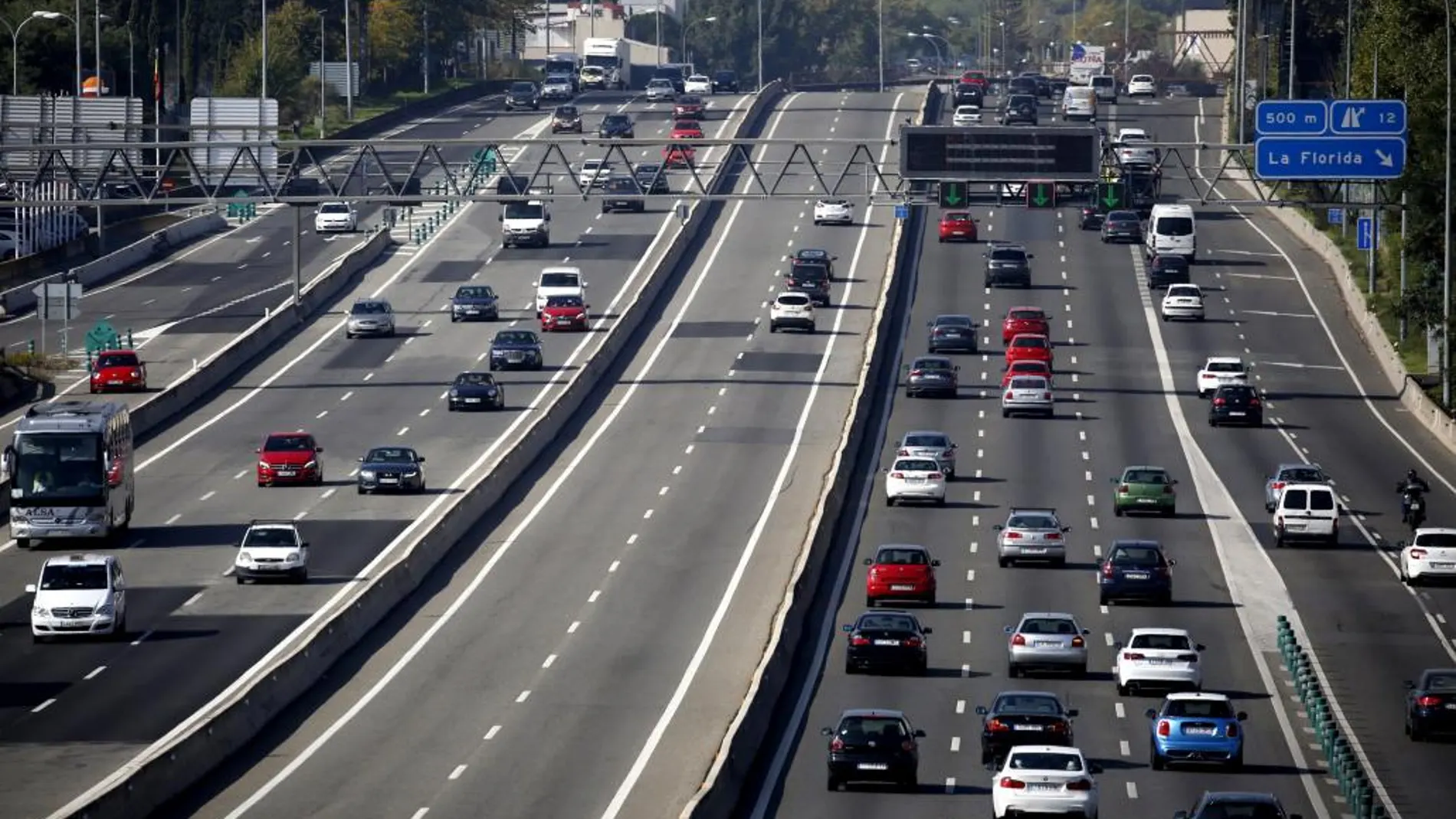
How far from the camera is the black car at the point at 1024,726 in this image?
1561 inches

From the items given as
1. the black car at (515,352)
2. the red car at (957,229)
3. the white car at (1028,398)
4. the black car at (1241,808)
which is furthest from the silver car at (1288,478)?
the red car at (957,229)

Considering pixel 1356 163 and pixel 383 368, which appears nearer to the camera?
pixel 1356 163

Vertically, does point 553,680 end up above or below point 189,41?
below

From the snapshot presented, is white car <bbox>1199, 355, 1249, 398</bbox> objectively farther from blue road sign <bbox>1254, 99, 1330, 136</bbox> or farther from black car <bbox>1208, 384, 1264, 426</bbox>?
blue road sign <bbox>1254, 99, 1330, 136</bbox>

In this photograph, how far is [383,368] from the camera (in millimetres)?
87562

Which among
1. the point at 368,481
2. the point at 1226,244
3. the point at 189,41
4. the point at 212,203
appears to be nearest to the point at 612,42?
the point at 189,41

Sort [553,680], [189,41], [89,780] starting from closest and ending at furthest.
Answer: [89,780], [553,680], [189,41]

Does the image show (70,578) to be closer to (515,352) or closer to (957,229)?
(515,352)

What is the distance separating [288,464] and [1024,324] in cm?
3123

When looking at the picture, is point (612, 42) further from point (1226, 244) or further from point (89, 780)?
point (89, 780)

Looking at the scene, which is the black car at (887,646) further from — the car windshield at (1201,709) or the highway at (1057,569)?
the car windshield at (1201,709)

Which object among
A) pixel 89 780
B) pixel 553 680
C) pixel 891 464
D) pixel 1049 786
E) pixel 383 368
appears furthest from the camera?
pixel 383 368

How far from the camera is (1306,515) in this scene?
201 ft

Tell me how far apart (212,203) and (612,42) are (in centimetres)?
11128
